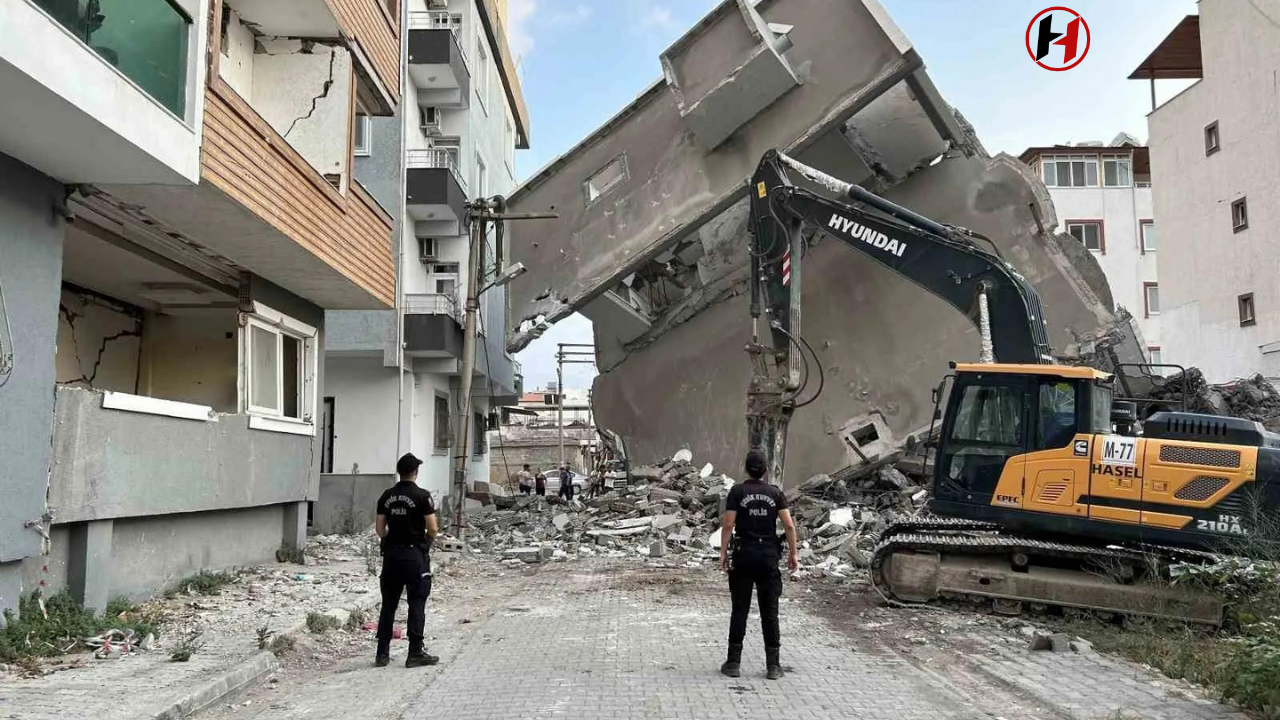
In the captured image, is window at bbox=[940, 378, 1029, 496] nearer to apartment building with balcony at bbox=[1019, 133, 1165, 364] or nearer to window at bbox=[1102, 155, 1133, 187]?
apartment building with balcony at bbox=[1019, 133, 1165, 364]

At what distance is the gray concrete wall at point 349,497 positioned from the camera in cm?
1659

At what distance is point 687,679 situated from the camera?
6246 millimetres

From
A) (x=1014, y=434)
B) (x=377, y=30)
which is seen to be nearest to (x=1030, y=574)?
(x=1014, y=434)

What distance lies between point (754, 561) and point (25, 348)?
17.1ft

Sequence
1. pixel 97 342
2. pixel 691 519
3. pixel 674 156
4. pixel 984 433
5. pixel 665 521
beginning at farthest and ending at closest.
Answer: pixel 674 156 → pixel 691 519 → pixel 665 521 → pixel 97 342 → pixel 984 433

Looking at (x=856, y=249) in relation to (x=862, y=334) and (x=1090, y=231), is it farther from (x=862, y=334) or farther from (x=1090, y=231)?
(x=1090, y=231)

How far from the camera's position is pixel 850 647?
7.64 meters

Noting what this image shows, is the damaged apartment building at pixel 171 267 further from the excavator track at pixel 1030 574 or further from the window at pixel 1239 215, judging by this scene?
the window at pixel 1239 215

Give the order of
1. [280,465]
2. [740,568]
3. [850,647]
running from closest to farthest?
[740,568], [850,647], [280,465]

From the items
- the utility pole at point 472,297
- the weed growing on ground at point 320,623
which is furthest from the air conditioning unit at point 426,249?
the weed growing on ground at point 320,623

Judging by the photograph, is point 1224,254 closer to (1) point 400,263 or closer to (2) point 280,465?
(1) point 400,263

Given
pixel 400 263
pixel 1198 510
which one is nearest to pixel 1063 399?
pixel 1198 510

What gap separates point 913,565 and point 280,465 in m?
7.23

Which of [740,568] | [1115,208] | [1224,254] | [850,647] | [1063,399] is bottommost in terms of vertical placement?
[850,647]
